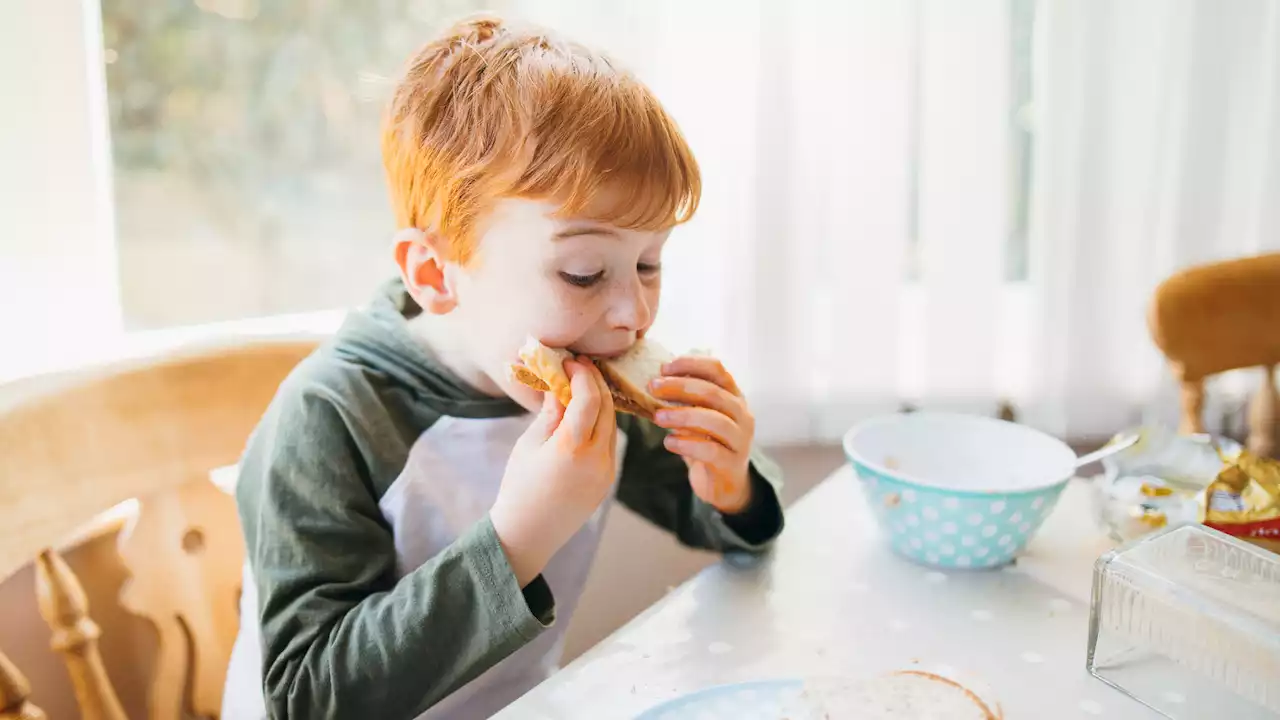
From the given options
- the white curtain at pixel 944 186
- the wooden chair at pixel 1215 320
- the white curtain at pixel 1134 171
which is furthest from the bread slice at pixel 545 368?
the white curtain at pixel 1134 171

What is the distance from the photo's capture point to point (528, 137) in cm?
78

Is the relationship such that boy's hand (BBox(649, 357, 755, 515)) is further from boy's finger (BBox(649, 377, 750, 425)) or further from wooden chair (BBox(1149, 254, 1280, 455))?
wooden chair (BBox(1149, 254, 1280, 455))

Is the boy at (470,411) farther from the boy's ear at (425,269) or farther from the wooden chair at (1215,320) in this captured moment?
the wooden chair at (1215,320)

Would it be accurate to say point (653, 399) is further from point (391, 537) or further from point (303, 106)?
point (303, 106)

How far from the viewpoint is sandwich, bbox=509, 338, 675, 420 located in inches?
31.0

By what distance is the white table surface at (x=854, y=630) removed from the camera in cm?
72

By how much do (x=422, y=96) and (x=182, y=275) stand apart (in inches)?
29.8

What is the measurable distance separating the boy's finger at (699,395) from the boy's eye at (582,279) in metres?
0.10

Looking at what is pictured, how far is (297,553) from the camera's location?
794 millimetres

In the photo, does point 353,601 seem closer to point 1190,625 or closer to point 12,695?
point 12,695

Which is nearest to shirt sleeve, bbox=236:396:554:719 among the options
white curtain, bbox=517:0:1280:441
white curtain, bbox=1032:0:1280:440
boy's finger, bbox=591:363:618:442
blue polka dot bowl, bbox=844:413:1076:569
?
boy's finger, bbox=591:363:618:442

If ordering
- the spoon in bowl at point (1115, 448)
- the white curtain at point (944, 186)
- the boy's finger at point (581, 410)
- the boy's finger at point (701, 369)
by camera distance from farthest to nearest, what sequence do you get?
the white curtain at point (944, 186), the spoon in bowl at point (1115, 448), the boy's finger at point (701, 369), the boy's finger at point (581, 410)

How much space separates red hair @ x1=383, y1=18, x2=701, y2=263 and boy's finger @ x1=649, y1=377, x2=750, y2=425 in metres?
0.13

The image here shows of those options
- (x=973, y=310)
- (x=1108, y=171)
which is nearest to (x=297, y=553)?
(x=973, y=310)
